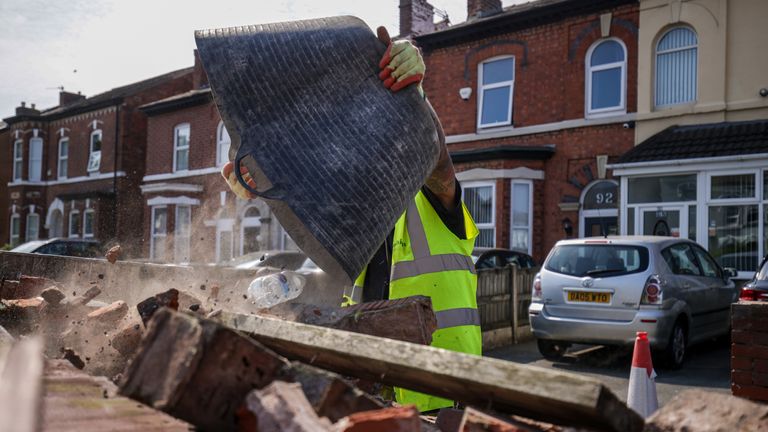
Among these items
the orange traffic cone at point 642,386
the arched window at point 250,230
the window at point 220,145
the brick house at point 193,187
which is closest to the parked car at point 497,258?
the orange traffic cone at point 642,386

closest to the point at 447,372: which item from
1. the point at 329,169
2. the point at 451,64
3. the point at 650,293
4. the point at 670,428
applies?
the point at 670,428

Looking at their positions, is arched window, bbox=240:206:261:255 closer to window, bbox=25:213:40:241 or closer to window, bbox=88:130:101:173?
window, bbox=88:130:101:173

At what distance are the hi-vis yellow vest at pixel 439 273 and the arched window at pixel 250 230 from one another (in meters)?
20.8

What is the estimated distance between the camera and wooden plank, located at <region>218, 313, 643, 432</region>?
1344 millimetres

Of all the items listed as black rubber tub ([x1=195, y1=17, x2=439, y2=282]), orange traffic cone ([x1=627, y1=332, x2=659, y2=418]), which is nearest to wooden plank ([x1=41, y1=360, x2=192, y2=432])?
black rubber tub ([x1=195, y1=17, x2=439, y2=282])

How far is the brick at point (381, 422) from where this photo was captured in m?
1.36

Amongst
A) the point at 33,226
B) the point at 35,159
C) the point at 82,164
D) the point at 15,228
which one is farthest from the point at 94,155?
the point at 15,228

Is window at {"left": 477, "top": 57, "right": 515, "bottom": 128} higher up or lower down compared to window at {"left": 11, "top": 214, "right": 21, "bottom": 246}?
higher up

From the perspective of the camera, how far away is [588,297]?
356 inches

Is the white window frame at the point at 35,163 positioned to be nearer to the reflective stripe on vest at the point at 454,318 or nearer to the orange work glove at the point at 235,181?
the orange work glove at the point at 235,181

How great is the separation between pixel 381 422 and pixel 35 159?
36720mm

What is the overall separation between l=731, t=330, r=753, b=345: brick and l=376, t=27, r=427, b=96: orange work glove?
7.69 feet

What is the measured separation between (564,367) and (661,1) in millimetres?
9834

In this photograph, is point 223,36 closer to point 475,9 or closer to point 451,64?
point 451,64
